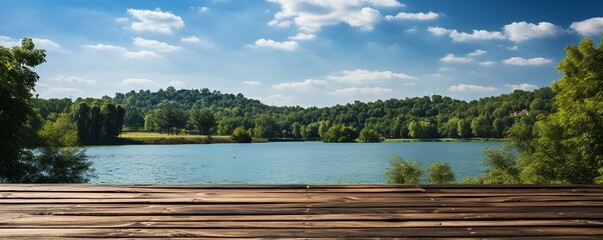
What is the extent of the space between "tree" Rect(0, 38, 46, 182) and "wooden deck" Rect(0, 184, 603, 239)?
22449 mm

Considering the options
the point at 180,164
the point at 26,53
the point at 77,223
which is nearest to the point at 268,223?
the point at 77,223

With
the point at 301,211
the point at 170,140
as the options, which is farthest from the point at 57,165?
the point at 170,140

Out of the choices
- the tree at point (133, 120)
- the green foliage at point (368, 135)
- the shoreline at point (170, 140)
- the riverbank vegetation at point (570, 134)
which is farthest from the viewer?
the tree at point (133, 120)

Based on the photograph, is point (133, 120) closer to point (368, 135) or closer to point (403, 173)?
point (368, 135)

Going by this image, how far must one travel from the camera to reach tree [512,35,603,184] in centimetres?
2750

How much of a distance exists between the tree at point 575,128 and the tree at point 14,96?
31.1m

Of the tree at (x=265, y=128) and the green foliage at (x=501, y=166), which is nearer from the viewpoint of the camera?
the green foliage at (x=501, y=166)

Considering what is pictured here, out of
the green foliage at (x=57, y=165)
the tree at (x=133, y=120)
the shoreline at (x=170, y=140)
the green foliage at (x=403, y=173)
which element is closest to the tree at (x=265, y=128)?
the shoreline at (x=170, y=140)

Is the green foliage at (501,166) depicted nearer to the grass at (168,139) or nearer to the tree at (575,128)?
the tree at (575,128)

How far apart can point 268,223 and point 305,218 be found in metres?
0.26

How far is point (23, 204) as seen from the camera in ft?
11.1

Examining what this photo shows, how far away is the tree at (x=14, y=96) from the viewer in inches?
901

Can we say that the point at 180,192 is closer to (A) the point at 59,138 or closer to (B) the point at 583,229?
(B) the point at 583,229

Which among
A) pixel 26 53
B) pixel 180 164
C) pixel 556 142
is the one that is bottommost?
pixel 180 164
